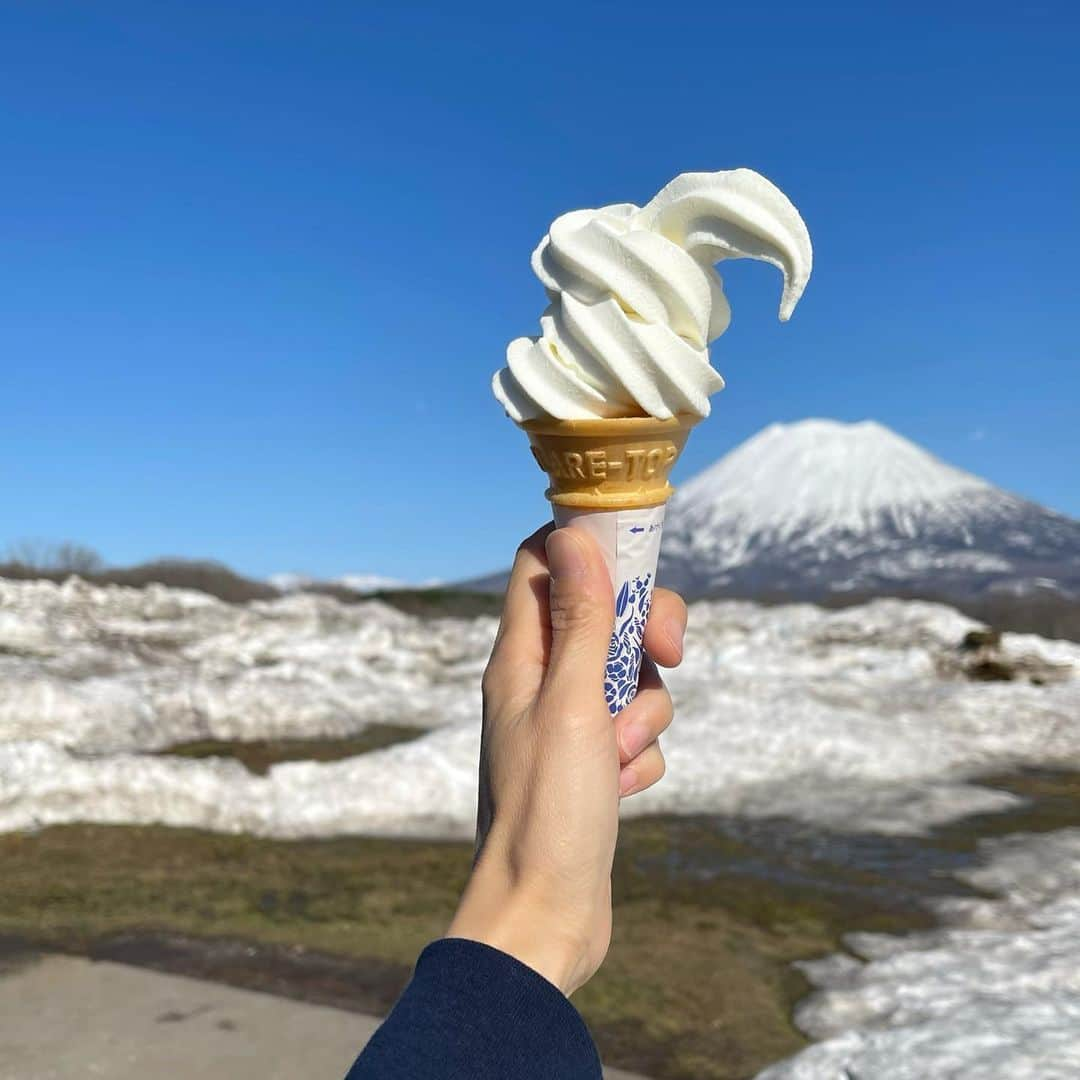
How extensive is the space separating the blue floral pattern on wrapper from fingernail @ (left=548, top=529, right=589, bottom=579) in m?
0.52

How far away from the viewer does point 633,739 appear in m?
3.17

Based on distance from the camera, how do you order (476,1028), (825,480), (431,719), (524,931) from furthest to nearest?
(825,480)
(431,719)
(524,931)
(476,1028)

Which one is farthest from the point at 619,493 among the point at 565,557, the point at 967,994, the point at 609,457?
the point at 967,994

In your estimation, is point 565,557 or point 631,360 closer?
point 565,557

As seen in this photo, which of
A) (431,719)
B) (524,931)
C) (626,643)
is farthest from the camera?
(431,719)

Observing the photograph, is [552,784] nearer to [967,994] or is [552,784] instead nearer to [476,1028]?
[476,1028]

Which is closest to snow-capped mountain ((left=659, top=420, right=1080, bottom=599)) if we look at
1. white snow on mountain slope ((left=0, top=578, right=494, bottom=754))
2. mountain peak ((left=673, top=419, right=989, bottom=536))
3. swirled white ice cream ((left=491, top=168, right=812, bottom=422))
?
mountain peak ((left=673, top=419, right=989, bottom=536))

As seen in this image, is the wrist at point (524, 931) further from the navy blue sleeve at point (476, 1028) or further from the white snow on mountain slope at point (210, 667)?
the white snow on mountain slope at point (210, 667)

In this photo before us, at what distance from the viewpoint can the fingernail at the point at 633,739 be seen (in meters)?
3.16

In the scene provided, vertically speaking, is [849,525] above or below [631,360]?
above

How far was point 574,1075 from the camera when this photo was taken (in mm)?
2020

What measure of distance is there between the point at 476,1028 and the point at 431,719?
1479cm

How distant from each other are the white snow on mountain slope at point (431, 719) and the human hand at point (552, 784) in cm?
830

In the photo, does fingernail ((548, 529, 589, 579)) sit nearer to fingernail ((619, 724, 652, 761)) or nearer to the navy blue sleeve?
fingernail ((619, 724, 652, 761))
